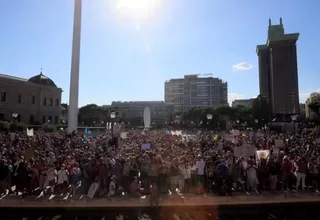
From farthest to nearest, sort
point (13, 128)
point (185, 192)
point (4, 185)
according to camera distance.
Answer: point (13, 128), point (185, 192), point (4, 185)

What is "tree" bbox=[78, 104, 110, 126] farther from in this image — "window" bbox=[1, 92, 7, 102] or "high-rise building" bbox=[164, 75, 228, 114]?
"high-rise building" bbox=[164, 75, 228, 114]

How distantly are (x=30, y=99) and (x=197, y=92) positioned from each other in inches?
4738

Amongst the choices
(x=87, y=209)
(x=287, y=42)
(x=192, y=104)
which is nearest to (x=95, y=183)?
(x=87, y=209)

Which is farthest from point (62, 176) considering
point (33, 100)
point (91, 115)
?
point (91, 115)

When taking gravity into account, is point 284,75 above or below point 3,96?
above

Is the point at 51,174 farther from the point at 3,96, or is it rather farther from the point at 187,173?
the point at 3,96

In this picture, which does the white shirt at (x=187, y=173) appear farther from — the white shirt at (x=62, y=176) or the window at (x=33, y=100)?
the window at (x=33, y=100)

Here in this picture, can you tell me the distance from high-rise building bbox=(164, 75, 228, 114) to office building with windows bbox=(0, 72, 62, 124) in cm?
10244

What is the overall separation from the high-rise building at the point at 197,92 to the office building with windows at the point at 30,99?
102 meters

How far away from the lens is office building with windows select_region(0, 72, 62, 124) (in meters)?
56.9

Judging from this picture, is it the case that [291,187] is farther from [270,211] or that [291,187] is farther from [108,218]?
[108,218]

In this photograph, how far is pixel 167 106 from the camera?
17388 cm

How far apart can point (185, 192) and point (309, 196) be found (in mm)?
5734

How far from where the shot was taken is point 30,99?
62312 mm
